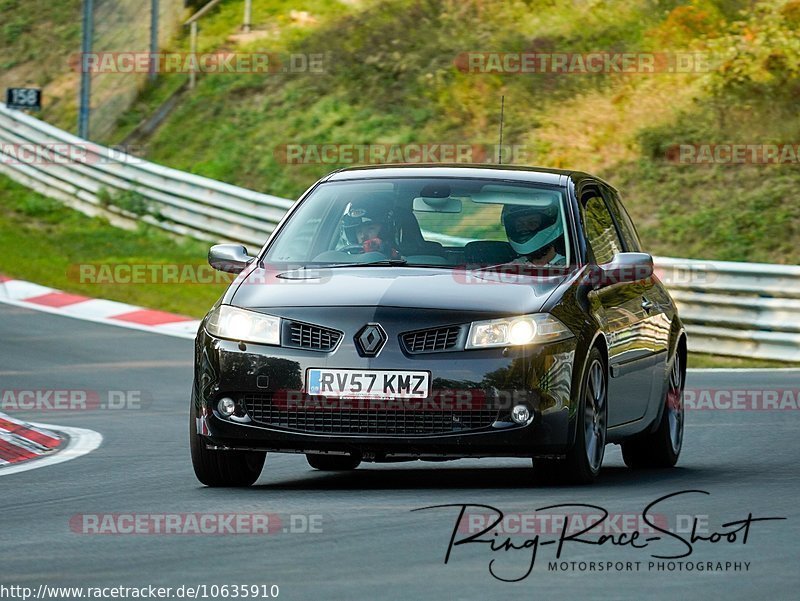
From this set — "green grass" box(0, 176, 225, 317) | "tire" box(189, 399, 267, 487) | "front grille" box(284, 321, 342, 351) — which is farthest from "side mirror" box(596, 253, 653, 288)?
"green grass" box(0, 176, 225, 317)

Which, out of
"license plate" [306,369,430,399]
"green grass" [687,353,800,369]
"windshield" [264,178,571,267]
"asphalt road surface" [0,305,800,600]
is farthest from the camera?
"green grass" [687,353,800,369]

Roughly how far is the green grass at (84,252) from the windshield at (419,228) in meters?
10.1

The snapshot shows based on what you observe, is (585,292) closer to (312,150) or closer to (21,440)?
(21,440)

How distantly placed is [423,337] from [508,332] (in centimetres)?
39

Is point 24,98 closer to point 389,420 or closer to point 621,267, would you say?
point 621,267

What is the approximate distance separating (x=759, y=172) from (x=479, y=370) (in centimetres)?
1581

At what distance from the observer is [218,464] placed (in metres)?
9.11

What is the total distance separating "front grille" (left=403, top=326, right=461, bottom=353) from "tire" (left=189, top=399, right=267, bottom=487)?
1173mm

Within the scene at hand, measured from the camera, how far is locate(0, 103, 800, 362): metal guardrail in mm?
18344

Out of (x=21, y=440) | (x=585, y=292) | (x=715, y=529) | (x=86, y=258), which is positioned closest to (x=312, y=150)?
(x=86, y=258)

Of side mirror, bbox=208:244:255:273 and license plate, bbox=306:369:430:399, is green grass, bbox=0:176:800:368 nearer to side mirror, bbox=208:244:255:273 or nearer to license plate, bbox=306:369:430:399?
side mirror, bbox=208:244:255:273

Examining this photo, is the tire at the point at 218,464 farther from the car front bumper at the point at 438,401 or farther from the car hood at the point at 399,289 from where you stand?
the car hood at the point at 399,289

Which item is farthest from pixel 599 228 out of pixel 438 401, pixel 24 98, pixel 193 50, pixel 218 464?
pixel 193 50

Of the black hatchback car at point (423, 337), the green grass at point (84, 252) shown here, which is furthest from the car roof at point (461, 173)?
the green grass at point (84, 252)
